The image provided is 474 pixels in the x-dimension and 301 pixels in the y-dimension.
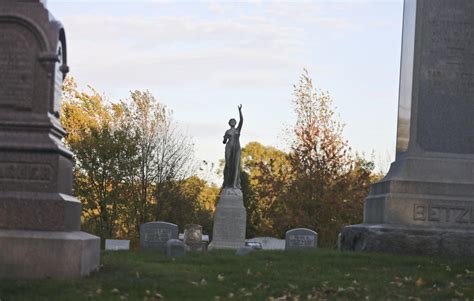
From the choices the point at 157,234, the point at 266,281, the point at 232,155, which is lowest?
the point at 157,234

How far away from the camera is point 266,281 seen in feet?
29.7

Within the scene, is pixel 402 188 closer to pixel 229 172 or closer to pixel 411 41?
pixel 411 41

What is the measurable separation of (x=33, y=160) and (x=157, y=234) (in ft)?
44.1

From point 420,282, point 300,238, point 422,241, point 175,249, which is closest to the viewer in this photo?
point 420,282

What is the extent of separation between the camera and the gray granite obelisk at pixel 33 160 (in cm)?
855

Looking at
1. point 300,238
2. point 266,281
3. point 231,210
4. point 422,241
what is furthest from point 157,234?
point 266,281

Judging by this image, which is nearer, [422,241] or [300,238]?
[422,241]

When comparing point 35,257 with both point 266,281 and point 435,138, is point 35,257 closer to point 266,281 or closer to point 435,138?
point 266,281

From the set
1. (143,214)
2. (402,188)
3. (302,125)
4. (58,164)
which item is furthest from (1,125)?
(302,125)

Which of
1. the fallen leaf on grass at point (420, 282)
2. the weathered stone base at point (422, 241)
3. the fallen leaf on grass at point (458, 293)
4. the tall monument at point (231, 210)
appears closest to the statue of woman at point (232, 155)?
the tall monument at point (231, 210)

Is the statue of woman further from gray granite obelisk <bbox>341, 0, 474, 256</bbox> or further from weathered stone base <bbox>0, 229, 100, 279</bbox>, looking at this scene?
weathered stone base <bbox>0, 229, 100, 279</bbox>

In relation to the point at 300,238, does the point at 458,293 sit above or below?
above

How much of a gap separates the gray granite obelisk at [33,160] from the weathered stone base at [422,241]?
5205 millimetres

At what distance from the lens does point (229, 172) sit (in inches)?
1194
